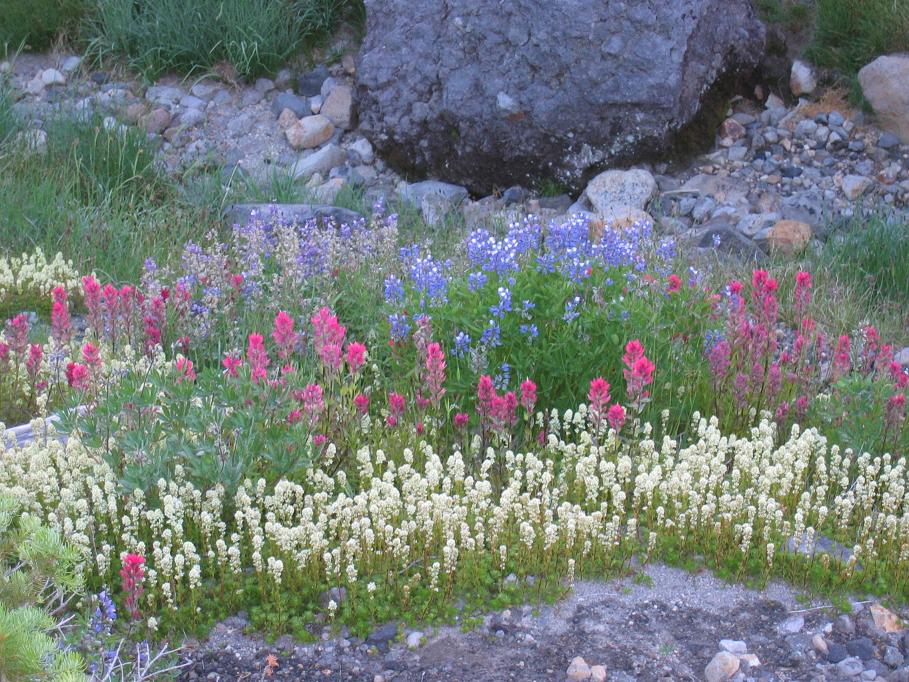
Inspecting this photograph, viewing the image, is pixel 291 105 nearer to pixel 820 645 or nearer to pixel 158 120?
pixel 158 120

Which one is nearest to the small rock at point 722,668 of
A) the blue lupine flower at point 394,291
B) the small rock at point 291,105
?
the blue lupine flower at point 394,291

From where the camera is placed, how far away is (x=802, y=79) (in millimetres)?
9594

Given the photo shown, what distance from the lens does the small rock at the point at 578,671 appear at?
348 cm

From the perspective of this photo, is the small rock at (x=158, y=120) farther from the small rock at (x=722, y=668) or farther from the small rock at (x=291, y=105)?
the small rock at (x=722, y=668)

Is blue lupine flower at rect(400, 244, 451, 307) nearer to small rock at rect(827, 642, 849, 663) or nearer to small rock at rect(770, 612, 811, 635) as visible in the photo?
small rock at rect(770, 612, 811, 635)

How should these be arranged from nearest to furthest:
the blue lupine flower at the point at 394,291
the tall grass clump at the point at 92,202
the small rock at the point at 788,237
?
the blue lupine flower at the point at 394,291
the tall grass clump at the point at 92,202
the small rock at the point at 788,237

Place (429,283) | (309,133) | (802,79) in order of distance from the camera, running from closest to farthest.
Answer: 1. (429,283)
2. (802,79)
3. (309,133)

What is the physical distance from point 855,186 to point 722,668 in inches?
241

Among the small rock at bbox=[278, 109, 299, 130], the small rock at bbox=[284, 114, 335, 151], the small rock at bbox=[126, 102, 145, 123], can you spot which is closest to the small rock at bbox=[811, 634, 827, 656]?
the small rock at bbox=[284, 114, 335, 151]

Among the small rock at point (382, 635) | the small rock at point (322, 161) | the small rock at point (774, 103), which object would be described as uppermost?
the small rock at point (774, 103)

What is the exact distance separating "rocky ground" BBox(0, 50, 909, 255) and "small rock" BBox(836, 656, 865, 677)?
4.44 metres

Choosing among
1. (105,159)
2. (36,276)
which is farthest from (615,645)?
(105,159)

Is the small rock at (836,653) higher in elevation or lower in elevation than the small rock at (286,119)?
lower

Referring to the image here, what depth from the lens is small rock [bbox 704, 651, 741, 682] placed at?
11.4ft
